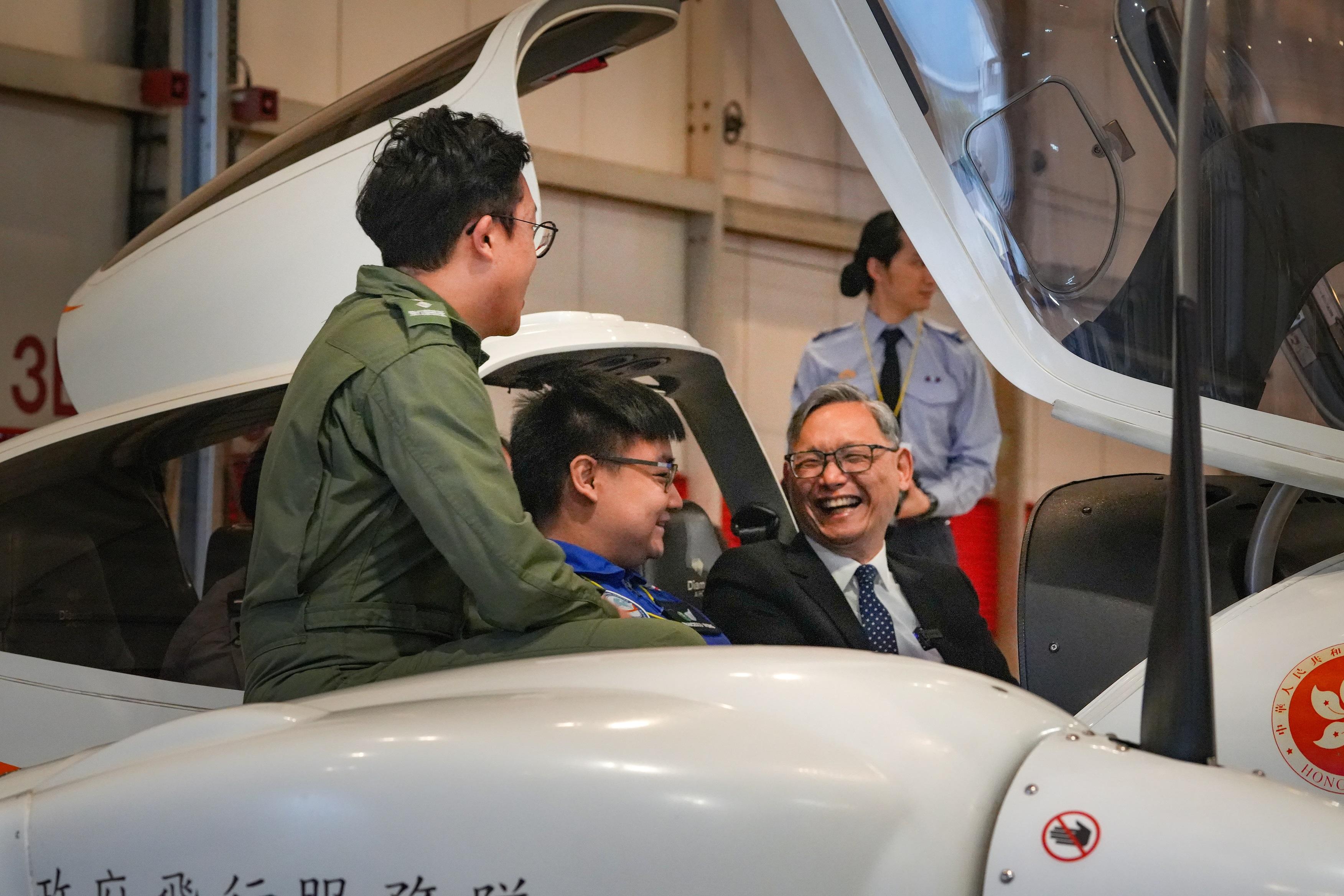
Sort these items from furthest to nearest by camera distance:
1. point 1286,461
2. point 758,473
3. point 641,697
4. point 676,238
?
point 676,238
point 758,473
point 1286,461
point 641,697

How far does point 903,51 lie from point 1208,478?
0.87 m

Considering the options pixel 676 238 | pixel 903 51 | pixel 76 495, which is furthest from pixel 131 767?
pixel 676 238

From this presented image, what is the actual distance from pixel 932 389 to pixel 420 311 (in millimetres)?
3266

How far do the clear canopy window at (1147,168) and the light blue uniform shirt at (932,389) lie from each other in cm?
275

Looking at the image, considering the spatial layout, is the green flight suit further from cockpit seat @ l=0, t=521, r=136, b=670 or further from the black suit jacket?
cockpit seat @ l=0, t=521, r=136, b=670

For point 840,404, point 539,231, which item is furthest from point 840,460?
point 539,231

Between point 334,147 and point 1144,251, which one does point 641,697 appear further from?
point 334,147

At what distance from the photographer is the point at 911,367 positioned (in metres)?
4.80

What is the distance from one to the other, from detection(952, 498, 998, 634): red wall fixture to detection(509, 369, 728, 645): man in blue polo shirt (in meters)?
6.97

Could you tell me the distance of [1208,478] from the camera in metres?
2.13

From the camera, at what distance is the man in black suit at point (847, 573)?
2406 millimetres

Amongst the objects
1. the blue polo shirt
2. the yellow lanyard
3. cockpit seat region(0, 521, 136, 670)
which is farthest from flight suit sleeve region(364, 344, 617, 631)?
the yellow lanyard

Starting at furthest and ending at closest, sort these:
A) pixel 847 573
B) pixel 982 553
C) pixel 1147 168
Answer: pixel 982 553 → pixel 847 573 → pixel 1147 168

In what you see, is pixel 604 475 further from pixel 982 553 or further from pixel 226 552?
pixel 982 553
